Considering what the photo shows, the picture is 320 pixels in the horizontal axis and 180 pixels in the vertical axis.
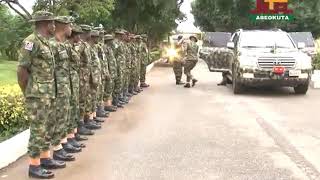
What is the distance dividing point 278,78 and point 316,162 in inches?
287

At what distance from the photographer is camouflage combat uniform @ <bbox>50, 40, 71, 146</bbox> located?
695 cm

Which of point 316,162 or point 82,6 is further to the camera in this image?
point 82,6

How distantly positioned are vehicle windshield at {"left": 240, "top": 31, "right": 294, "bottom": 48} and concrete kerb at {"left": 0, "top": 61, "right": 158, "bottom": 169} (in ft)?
28.6

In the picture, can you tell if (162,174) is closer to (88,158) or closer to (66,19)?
(88,158)

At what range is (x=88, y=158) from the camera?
7.58 metres

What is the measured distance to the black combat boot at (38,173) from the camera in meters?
6.48

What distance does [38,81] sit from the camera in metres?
6.36

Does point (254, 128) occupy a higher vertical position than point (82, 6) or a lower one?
lower

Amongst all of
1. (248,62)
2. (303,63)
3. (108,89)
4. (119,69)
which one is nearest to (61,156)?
(108,89)

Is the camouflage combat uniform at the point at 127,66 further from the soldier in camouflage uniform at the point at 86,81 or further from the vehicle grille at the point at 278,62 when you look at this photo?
the soldier in camouflage uniform at the point at 86,81

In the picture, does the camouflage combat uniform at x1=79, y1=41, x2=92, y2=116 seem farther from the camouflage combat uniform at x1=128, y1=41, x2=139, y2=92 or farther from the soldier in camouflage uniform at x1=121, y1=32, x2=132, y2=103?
the camouflage combat uniform at x1=128, y1=41, x2=139, y2=92

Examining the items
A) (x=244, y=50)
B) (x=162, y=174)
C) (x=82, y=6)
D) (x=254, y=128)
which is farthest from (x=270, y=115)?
(x=82, y=6)

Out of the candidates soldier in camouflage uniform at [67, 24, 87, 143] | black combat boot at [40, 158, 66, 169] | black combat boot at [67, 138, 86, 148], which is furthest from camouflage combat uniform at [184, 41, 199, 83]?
black combat boot at [40, 158, 66, 169]

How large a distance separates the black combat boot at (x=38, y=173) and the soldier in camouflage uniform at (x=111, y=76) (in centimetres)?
472
